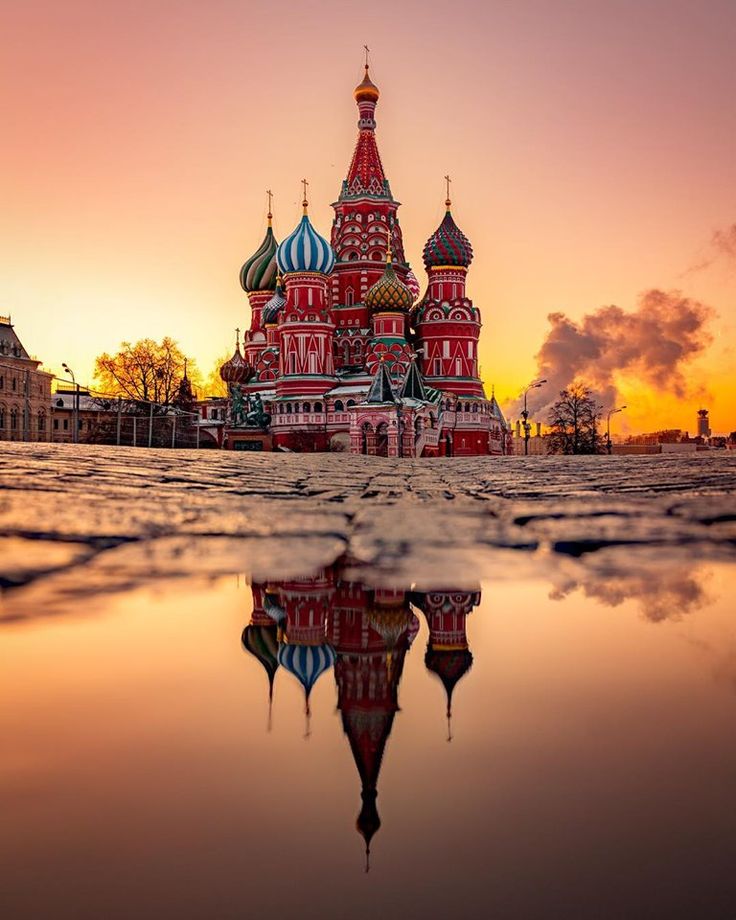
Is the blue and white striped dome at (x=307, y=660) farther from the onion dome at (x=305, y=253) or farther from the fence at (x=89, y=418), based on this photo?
the onion dome at (x=305, y=253)

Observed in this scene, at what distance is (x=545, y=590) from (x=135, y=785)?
1635 mm

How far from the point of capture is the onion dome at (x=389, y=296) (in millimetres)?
45906

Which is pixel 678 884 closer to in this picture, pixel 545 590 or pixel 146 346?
pixel 545 590

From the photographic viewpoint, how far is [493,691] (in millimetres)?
1486

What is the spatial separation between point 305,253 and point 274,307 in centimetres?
776

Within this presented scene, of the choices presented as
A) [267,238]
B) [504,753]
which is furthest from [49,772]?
[267,238]

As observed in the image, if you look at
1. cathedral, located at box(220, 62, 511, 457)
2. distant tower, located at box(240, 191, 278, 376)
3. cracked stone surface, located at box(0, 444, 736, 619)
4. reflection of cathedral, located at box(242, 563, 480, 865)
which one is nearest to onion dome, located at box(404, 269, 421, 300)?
cathedral, located at box(220, 62, 511, 457)

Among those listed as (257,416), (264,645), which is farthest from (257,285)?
(264,645)

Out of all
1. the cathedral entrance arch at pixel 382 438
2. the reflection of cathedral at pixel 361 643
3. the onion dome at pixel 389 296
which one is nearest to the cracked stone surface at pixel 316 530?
the reflection of cathedral at pixel 361 643

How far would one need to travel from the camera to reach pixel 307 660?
1.68 meters

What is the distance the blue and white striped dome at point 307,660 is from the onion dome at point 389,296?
44.9m

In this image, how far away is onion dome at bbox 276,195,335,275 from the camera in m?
46.5

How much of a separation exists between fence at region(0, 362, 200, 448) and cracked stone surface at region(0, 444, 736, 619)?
42.5 ft

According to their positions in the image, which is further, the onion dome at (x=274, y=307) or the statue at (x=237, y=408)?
the onion dome at (x=274, y=307)
